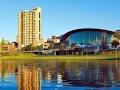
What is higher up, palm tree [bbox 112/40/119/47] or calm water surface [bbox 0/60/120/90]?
palm tree [bbox 112/40/119/47]

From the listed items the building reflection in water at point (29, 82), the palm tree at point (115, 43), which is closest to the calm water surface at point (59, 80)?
the building reflection in water at point (29, 82)

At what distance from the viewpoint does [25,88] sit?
23.5m

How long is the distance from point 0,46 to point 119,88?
172520 mm

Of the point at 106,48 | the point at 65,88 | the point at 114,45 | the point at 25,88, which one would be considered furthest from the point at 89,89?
the point at 114,45

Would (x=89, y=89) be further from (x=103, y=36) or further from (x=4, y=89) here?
(x=103, y=36)

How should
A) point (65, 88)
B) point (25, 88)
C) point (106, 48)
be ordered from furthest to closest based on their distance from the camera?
point (106, 48) < point (65, 88) < point (25, 88)

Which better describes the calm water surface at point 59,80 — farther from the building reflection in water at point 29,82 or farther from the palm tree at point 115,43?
the palm tree at point 115,43

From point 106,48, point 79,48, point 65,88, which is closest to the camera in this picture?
point 65,88

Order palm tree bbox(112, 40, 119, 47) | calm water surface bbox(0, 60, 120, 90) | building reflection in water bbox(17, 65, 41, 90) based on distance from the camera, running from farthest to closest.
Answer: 1. palm tree bbox(112, 40, 119, 47)
2. calm water surface bbox(0, 60, 120, 90)
3. building reflection in water bbox(17, 65, 41, 90)

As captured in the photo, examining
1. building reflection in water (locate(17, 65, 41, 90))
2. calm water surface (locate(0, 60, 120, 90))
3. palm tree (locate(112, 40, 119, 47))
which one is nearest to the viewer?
building reflection in water (locate(17, 65, 41, 90))

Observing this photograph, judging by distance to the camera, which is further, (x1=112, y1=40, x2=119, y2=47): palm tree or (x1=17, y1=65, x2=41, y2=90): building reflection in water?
(x1=112, y1=40, x2=119, y2=47): palm tree

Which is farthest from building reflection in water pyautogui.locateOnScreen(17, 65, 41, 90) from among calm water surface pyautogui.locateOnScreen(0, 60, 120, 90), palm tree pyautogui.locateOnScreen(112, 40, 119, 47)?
palm tree pyautogui.locateOnScreen(112, 40, 119, 47)

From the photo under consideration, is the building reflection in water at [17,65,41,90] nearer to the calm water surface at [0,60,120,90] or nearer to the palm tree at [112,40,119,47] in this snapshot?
the calm water surface at [0,60,120,90]

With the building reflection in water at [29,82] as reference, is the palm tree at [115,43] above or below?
above
